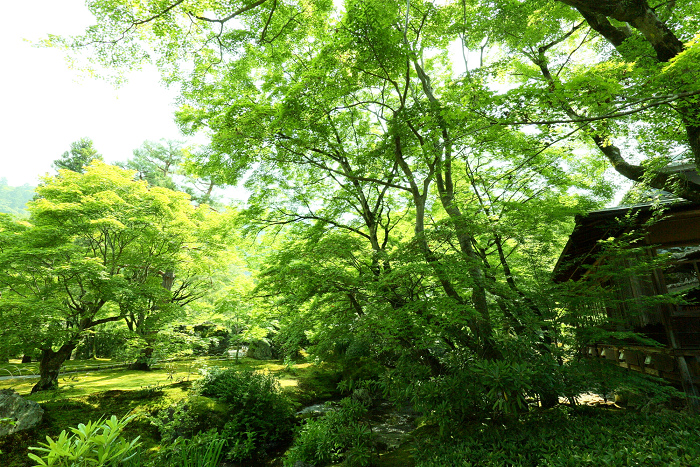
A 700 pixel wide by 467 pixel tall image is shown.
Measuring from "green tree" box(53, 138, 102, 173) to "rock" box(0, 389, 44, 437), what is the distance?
18310mm

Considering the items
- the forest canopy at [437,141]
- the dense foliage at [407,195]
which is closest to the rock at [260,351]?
the dense foliage at [407,195]

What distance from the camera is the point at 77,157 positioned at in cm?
2050

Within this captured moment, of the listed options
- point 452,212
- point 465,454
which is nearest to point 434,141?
point 452,212

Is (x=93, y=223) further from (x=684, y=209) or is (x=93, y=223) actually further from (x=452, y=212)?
(x=684, y=209)

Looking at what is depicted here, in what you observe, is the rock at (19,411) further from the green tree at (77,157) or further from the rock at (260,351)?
the green tree at (77,157)

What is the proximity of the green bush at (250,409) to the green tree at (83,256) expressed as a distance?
2.86 metres

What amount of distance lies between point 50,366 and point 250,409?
568 cm

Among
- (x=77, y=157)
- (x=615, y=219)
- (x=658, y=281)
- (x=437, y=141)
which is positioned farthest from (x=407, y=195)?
(x=77, y=157)

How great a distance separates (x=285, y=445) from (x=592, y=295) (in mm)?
7535

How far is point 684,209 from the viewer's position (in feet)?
22.8

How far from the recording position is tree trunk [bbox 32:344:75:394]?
819 cm

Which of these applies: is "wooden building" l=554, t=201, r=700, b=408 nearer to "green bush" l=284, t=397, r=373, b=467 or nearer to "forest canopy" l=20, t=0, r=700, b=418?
"forest canopy" l=20, t=0, r=700, b=418

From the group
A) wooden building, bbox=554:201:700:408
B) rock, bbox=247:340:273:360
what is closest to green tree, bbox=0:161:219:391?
rock, bbox=247:340:273:360

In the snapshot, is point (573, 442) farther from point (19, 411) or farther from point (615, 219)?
point (19, 411)
